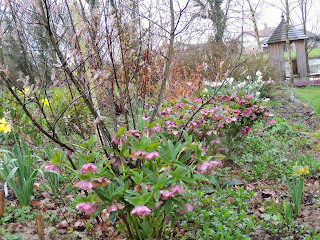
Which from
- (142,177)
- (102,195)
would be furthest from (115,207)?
(142,177)

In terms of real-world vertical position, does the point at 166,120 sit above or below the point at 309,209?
above

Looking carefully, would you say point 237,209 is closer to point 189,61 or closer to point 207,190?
point 207,190

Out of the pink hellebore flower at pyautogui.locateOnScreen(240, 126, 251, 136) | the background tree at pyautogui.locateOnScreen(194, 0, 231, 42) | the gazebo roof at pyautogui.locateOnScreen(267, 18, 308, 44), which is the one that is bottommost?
the pink hellebore flower at pyautogui.locateOnScreen(240, 126, 251, 136)

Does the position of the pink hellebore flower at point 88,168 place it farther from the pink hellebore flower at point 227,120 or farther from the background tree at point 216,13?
the pink hellebore flower at point 227,120

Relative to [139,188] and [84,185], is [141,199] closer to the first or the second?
[139,188]

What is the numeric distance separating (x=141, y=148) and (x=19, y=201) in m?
1.49

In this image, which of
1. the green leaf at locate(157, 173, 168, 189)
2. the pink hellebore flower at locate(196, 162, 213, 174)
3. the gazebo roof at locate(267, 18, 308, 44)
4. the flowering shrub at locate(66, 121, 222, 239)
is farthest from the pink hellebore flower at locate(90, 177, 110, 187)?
the gazebo roof at locate(267, 18, 308, 44)

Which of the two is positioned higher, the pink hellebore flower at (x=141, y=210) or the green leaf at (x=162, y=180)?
the green leaf at (x=162, y=180)

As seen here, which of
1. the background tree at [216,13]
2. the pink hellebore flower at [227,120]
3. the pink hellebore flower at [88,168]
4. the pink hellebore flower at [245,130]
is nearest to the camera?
the pink hellebore flower at [88,168]

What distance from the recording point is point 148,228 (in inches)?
69.7

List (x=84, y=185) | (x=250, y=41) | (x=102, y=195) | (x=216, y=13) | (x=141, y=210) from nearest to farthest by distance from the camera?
(x=141, y=210), (x=84, y=185), (x=102, y=195), (x=216, y=13), (x=250, y=41)

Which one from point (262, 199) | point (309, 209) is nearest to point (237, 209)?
point (262, 199)

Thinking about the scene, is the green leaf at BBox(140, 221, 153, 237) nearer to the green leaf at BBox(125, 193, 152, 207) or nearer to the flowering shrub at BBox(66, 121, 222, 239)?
the flowering shrub at BBox(66, 121, 222, 239)

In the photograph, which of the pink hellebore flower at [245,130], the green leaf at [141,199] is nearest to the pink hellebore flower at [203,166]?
the green leaf at [141,199]
